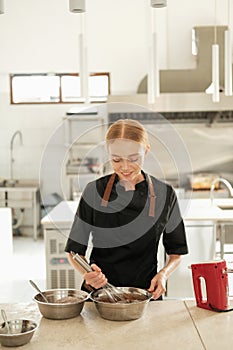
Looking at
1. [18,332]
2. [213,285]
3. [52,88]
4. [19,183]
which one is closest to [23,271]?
[19,183]

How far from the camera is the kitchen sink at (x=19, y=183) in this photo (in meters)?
7.69

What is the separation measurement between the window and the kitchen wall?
20 centimetres

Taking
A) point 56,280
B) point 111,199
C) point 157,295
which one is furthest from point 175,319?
point 56,280

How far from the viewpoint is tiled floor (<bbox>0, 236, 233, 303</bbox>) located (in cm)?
503

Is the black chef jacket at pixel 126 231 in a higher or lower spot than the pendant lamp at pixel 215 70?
lower

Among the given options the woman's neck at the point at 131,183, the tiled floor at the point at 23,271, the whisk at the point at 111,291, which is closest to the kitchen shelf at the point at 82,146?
the tiled floor at the point at 23,271

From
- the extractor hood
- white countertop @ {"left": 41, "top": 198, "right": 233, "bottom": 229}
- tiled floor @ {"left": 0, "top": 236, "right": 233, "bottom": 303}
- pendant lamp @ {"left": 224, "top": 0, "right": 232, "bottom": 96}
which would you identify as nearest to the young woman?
white countertop @ {"left": 41, "top": 198, "right": 233, "bottom": 229}

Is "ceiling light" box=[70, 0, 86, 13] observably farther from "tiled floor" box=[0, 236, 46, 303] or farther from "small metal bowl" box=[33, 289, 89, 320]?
"tiled floor" box=[0, 236, 46, 303]

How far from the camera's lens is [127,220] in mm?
2369

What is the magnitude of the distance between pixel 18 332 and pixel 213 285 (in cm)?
74

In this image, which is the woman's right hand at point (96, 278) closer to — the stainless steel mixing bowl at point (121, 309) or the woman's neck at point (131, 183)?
the stainless steel mixing bowl at point (121, 309)

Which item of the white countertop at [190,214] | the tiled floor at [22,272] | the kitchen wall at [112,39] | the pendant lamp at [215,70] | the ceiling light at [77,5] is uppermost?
the kitchen wall at [112,39]

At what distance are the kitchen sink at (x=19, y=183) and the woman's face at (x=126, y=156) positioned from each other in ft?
18.1

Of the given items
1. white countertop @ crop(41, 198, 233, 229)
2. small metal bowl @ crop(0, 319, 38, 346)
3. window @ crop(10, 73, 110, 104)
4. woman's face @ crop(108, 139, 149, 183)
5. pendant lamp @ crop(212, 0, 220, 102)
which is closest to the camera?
small metal bowl @ crop(0, 319, 38, 346)
